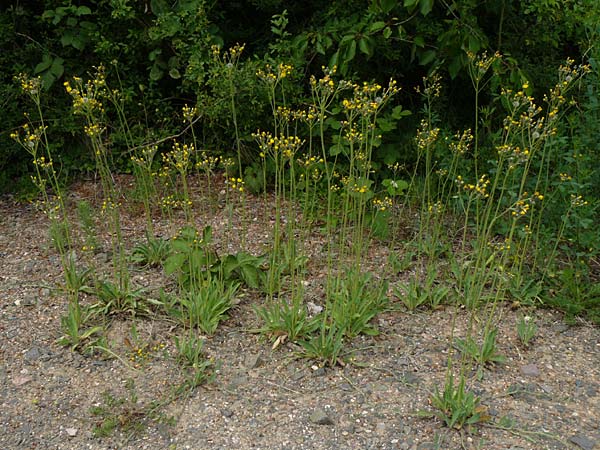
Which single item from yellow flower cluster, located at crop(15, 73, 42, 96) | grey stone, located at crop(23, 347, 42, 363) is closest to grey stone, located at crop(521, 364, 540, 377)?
grey stone, located at crop(23, 347, 42, 363)

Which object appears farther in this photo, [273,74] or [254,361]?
[273,74]

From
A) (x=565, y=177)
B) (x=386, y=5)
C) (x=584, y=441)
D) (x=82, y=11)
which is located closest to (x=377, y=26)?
(x=386, y=5)

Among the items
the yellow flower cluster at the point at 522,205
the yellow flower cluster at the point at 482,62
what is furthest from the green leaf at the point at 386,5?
the yellow flower cluster at the point at 522,205

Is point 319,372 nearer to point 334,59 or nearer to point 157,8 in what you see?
point 334,59

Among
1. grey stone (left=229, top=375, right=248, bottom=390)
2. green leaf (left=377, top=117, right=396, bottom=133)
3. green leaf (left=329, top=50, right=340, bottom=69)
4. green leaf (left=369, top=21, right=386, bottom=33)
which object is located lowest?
grey stone (left=229, top=375, right=248, bottom=390)

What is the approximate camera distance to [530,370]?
11.5 feet

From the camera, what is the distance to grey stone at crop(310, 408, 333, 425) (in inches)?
123

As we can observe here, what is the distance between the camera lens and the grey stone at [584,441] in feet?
9.89

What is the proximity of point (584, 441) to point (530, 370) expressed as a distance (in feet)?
1.70

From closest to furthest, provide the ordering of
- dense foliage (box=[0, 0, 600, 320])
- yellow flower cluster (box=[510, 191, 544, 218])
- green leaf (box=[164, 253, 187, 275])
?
yellow flower cluster (box=[510, 191, 544, 218]) < green leaf (box=[164, 253, 187, 275]) < dense foliage (box=[0, 0, 600, 320])

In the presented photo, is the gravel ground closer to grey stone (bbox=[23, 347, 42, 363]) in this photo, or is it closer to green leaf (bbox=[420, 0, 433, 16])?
grey stone (bbox=[23, 347, 42, 363])

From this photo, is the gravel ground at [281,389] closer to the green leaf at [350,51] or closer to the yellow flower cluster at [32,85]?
the yellow flower cluster at [32,85]

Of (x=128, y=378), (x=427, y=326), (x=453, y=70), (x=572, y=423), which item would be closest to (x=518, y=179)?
(x=453, y=70)

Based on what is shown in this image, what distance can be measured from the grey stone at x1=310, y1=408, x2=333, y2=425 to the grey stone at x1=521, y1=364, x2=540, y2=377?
3.30 feet
